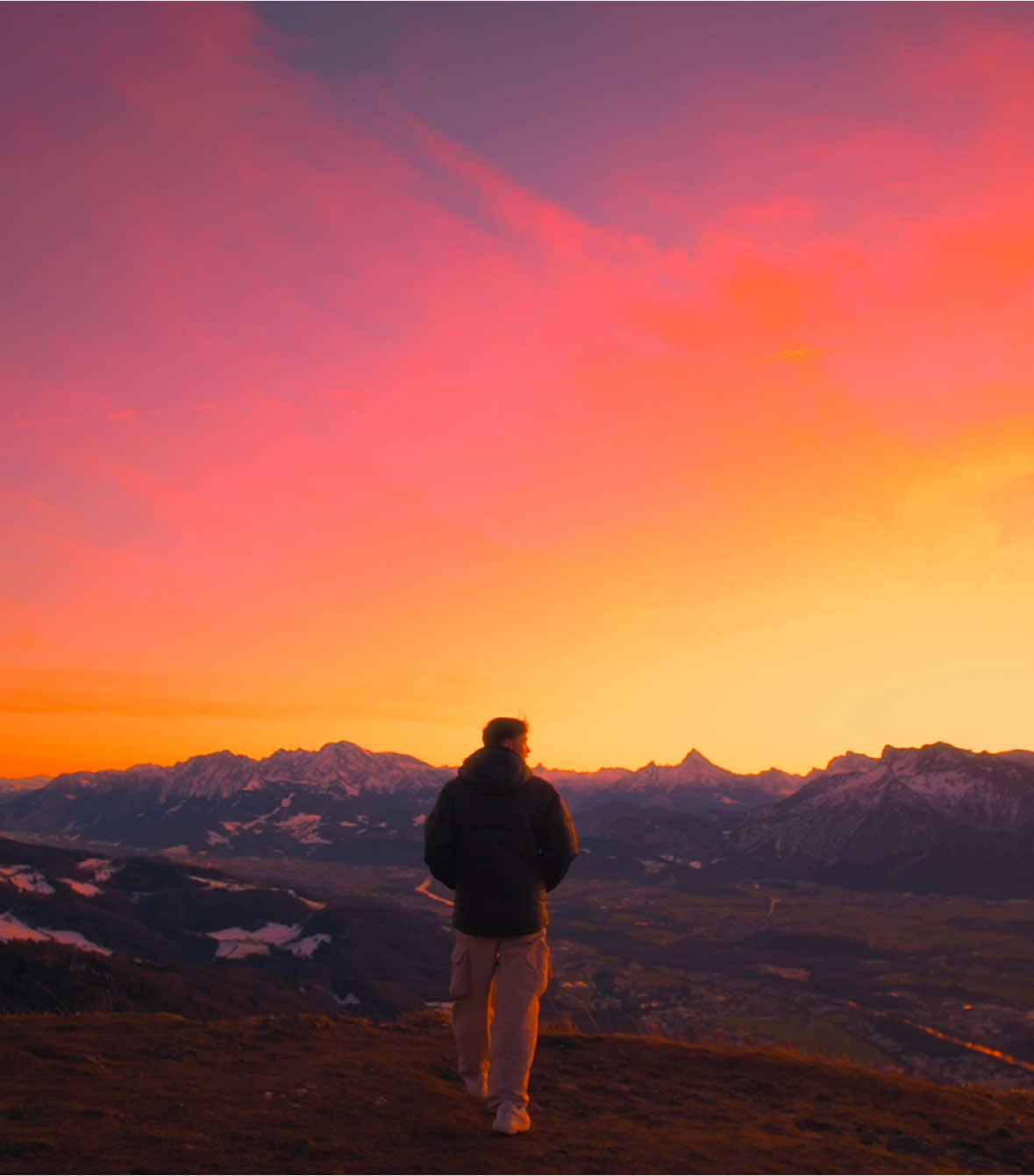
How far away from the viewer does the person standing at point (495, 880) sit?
1109 cm

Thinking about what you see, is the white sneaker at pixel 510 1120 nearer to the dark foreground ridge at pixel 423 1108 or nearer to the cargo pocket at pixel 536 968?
the dark foreground ridge at pixel 423 1108

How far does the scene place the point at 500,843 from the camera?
1129cm

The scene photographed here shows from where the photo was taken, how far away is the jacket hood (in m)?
11.3

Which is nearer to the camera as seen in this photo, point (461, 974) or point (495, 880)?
point (495, 880)

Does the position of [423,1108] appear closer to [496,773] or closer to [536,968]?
[536,968]

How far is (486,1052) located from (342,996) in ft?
662

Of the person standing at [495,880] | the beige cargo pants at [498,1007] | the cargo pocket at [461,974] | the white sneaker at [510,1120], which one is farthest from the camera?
the cargo pocket at [461,974]

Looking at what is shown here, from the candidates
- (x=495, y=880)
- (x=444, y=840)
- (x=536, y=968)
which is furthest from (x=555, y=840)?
(x=536, y=968)

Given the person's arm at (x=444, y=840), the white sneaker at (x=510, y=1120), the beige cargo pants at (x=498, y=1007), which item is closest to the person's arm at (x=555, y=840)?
the beige cargo pants at (x=498, y=1007)

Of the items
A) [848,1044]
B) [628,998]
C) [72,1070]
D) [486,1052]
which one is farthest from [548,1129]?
[628,998]

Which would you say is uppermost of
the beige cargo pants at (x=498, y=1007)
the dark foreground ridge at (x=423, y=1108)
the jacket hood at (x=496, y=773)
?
the jacket hood at (x=496, y=773)

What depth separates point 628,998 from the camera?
172 m

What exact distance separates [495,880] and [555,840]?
930 mm

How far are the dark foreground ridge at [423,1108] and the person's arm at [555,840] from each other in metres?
3.13
